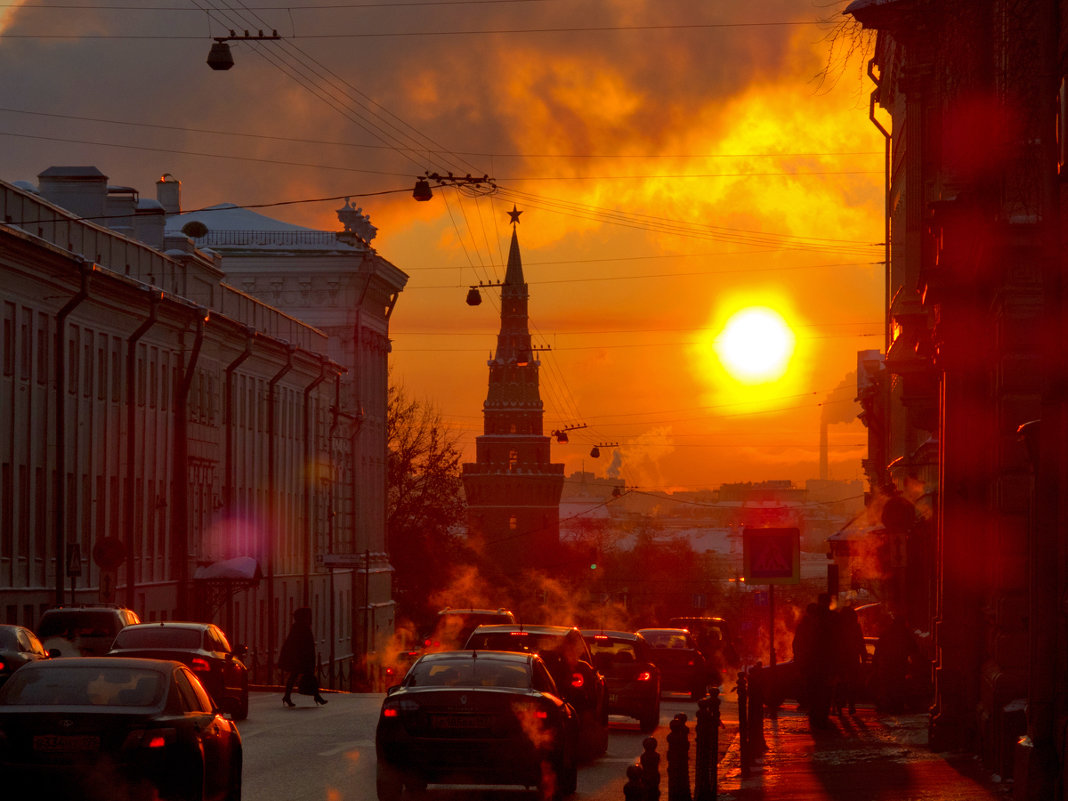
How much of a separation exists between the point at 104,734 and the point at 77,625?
1788cm

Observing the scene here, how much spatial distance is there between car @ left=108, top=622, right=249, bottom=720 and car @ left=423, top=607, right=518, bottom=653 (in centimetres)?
1272

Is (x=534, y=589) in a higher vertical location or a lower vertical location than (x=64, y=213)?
lower

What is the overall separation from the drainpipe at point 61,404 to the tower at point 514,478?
137 metres

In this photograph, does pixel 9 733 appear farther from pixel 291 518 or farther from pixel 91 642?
pixel 291 518

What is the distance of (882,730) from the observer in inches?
1056

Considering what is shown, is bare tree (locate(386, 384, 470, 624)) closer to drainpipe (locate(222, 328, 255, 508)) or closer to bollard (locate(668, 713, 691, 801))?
drainpipe (locate(222, 328, 255, 508))

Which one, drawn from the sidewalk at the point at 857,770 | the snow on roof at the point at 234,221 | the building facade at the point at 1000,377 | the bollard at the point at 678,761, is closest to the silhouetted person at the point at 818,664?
the sidewalk at the point at 857,770

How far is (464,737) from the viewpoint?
16188 millimetres

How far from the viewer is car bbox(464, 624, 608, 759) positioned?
22.0 m

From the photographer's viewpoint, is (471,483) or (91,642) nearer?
(91,642)

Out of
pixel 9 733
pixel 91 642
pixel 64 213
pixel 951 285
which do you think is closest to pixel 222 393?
pixel 64 213

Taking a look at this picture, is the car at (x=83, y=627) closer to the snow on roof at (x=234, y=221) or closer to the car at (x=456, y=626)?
the car at (x=456, y=626)

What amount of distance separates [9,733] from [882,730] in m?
16.3

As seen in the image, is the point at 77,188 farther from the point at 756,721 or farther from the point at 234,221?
the point at 756,721
